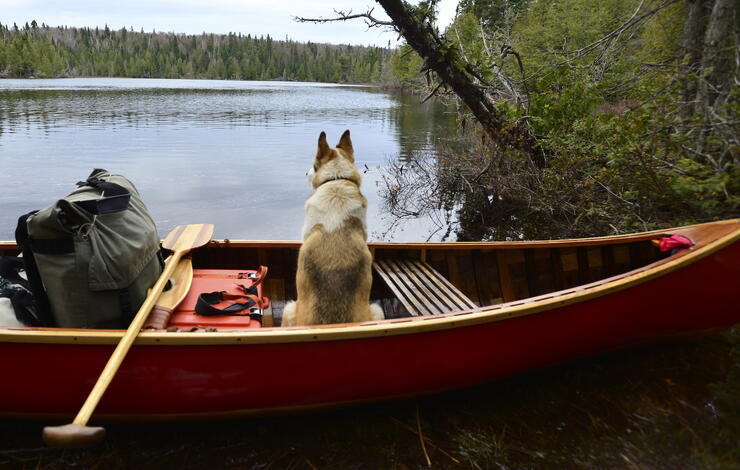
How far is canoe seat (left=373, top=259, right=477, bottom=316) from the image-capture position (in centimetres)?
434

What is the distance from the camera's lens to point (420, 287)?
15.5ft

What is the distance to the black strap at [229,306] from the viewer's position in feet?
12.5

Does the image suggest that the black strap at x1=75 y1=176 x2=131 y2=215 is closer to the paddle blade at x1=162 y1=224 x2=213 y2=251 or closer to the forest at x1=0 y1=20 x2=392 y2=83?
the paddle blade at x1=162 y1=224 x2=213 y2=251

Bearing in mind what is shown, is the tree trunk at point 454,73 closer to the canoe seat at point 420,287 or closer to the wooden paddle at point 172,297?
the canoe seat at point 420,287

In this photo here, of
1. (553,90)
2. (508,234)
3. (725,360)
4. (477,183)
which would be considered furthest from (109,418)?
(553,90)

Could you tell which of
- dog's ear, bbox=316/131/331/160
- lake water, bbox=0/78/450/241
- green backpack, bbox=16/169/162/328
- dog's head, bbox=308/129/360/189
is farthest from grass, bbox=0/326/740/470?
lake water, bbox=0/78/450/241

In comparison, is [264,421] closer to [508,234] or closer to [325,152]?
[325,152]

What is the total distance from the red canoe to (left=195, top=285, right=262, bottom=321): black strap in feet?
→ 0.38

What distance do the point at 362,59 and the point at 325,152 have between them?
133 m

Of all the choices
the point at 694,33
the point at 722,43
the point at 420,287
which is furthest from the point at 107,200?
the point at 694,33

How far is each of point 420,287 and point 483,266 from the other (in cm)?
105

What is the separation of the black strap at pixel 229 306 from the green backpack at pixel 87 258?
46 centimetres

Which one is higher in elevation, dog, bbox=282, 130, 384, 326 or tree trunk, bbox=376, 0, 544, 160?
tree trunk, bbox=376, 0, 544, 160

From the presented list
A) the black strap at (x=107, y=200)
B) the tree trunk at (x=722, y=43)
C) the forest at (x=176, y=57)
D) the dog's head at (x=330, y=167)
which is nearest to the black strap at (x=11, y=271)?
the black strap at (x=107, y=200)
